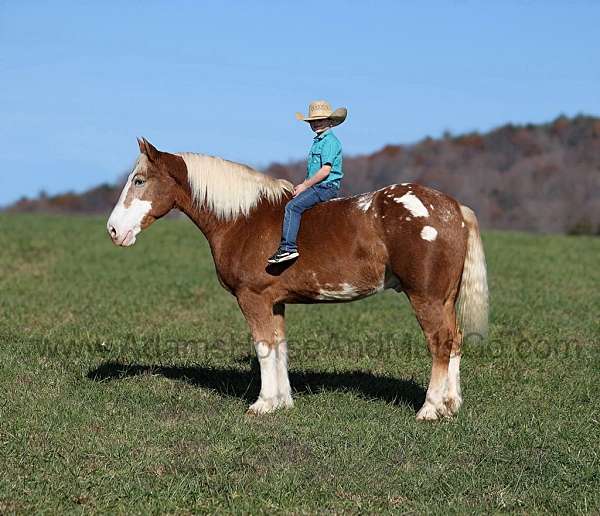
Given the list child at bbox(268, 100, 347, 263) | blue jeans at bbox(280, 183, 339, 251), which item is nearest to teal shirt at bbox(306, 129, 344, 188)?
child at bbox(268, 100, 347, 263)

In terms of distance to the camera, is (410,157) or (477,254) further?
(410,157)

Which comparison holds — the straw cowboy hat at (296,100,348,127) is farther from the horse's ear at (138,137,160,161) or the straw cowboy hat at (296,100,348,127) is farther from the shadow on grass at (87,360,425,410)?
the shadow on grass at (87,360,425,410)

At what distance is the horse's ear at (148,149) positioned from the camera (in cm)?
773

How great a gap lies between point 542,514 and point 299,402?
10.2 feet

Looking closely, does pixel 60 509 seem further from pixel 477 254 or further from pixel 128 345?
pixel 128 345

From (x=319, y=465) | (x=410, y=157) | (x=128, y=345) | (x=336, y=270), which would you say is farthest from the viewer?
(x=410, y=157)

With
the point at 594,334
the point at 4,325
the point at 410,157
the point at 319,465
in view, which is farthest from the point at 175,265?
the point at 410,157

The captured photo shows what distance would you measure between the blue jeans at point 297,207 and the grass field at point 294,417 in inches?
61.1

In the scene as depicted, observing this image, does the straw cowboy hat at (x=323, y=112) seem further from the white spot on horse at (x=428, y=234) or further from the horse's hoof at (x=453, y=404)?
the horse's hoof at (x=453, y=404)

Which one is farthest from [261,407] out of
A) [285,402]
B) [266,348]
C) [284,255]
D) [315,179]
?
[315,179]

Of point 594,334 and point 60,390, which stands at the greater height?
point 60,390

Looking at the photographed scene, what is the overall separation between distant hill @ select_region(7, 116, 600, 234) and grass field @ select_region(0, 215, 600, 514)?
46439 millimetres

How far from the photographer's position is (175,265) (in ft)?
72.6

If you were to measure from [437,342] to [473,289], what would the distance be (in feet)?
2.43
